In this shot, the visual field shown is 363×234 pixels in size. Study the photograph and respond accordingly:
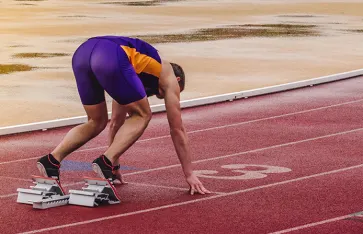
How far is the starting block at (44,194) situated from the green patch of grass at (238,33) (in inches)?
576

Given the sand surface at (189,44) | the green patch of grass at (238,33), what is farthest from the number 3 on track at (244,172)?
the green patch of grass at (238,33)

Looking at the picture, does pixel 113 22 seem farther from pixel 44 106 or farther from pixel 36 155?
pixel 36 155

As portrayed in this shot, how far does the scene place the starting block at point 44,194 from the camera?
8288 mm

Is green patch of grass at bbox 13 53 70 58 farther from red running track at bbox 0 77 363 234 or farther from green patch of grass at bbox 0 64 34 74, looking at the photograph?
red running track at bbox 0 77 363 234

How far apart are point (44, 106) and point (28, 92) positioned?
144cm

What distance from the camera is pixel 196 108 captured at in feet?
46.2

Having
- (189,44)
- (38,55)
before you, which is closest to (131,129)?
(38,55)

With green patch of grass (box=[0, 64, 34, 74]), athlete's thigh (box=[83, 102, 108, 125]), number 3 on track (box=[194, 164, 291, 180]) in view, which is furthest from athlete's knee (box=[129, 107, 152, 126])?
green patch of grass (box=[0, 64, 34, 74])

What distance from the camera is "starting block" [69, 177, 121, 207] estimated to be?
8.31 m

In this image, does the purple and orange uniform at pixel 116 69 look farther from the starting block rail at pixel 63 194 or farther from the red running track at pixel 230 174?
A: the red running track at pixel 230 174

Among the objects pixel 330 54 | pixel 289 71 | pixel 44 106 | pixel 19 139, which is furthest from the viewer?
pixel 330 54

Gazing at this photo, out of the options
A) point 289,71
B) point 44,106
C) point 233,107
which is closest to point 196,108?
point 233,107

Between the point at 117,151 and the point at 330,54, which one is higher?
the point at 117,151

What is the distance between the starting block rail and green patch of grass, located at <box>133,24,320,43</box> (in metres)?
14.6
